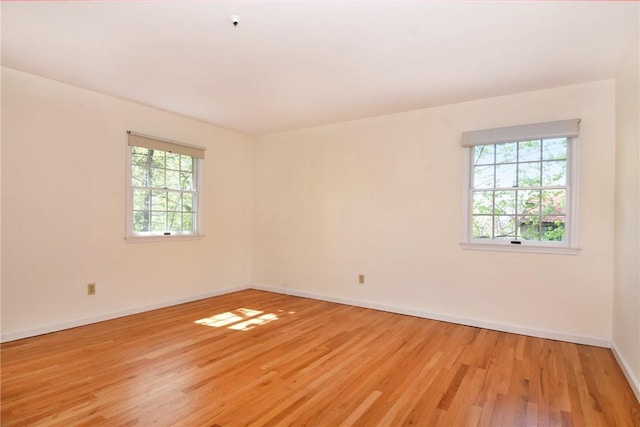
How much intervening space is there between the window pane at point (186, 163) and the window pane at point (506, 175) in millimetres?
3940

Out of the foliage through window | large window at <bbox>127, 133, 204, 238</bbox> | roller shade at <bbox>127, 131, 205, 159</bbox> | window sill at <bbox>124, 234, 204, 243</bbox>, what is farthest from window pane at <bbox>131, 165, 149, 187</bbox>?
the foliage through window

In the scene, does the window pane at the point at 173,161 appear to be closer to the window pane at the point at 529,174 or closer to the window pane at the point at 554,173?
the window pane at the point at 529,174

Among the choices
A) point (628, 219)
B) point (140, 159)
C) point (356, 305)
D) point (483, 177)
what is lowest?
point (356, 305)

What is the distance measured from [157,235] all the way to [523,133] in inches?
172

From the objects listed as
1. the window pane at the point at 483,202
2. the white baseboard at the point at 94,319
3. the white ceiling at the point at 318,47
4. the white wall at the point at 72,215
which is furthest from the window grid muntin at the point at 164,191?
the window pane at the point at 483,202

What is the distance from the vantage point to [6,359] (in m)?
2.76

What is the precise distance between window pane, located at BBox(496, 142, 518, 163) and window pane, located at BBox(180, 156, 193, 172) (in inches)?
155

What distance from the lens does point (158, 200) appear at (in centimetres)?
445

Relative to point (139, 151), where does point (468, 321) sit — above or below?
below

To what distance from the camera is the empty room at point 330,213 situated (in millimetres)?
2252

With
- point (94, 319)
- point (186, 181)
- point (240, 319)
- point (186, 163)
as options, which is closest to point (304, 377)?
point (240, 319)

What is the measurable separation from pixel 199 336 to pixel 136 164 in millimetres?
2239

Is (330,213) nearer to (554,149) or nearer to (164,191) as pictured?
(164,191)

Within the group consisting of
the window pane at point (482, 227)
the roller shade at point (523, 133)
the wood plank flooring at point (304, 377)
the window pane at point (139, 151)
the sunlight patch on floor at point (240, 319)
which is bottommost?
the sunlight patch on floor at point (240, 319)
